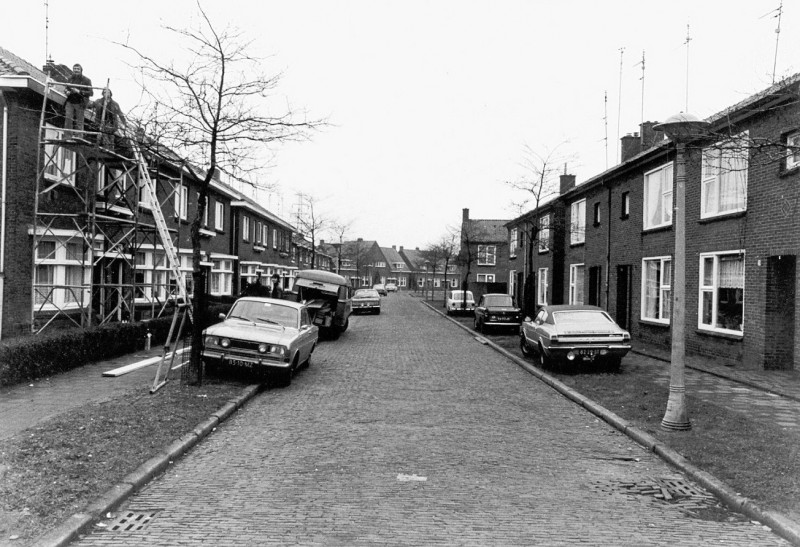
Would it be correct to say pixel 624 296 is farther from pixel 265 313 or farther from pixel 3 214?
pixel 3 214

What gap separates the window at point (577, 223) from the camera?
88.9 feet

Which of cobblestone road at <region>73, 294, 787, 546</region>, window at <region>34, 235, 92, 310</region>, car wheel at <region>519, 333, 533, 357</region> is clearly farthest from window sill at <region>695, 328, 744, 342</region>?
window at <region>34, 235, 92, 310</region>

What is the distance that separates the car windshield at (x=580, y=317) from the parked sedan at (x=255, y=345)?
5.74 m

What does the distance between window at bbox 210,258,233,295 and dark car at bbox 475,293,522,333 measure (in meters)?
12.0

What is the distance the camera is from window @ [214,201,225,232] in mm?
30422

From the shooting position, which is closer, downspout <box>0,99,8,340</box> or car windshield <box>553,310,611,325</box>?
downspout <box>0,99,8,340</box>

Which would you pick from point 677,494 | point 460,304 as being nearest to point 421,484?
point 677,494

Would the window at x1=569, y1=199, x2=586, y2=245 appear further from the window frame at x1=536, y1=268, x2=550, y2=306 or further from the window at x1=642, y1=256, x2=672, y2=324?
the window at x1=642, y1=256, x2=672, y2=324

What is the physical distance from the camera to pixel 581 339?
13.7 m

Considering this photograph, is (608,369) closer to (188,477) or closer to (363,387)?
(363,387)

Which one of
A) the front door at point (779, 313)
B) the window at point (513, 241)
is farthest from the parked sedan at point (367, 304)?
the front door at point (779, 313)

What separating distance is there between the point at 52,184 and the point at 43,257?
5.73 feet

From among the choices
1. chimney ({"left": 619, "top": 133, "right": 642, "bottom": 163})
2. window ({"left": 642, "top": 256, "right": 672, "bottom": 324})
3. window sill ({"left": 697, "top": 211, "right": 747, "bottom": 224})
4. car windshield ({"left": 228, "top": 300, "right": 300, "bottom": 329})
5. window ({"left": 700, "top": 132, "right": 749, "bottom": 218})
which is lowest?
car windshield ({"left": 228, "top": 300, "right": 300, "bottom": 329})

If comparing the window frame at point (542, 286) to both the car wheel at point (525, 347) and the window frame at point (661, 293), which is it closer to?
the window frame at point (661, 293)
